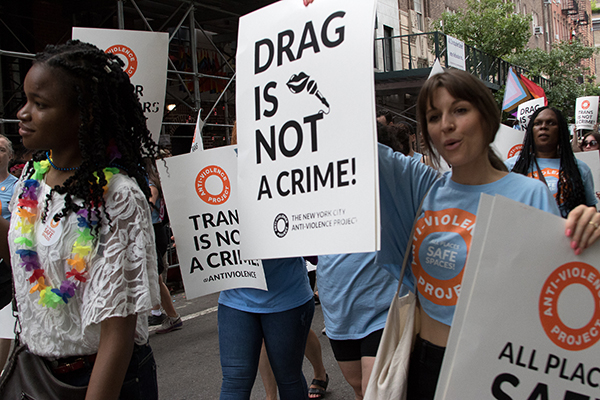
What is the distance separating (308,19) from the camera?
6.10ft

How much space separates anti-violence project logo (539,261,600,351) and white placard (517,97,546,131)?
21.5ft

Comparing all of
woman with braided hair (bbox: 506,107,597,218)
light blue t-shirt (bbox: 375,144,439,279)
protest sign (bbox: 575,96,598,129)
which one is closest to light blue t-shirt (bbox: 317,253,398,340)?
light blue t-shirt (bbox: 375,144,439,279)

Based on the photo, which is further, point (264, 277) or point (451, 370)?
point (264, 277)

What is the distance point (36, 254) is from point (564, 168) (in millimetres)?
3659

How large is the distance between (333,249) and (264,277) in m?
1.10

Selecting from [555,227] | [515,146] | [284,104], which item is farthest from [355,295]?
[515,146]

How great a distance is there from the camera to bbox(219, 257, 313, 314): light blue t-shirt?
2.82 metres

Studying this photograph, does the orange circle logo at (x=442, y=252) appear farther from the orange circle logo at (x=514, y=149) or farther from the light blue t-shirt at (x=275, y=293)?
the orange circle logo at (x=514, y=149)

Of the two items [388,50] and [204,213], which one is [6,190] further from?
[388,50]

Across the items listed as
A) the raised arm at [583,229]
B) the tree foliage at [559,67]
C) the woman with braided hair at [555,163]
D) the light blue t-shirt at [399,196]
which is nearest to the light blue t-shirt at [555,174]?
the woman with braided hair at [555,163]

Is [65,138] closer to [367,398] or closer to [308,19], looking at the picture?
[308,19]

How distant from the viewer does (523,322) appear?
4.70 feet

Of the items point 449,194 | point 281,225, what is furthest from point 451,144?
point 281,225

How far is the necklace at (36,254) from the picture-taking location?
1603 mm
